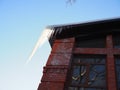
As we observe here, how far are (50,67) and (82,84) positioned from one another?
124 centimetres

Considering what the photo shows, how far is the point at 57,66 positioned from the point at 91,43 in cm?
181

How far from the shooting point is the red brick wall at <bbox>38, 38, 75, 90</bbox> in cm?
623

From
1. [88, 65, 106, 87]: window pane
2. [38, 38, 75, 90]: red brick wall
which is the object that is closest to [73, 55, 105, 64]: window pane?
[88, 65, 106, 87]: window pane

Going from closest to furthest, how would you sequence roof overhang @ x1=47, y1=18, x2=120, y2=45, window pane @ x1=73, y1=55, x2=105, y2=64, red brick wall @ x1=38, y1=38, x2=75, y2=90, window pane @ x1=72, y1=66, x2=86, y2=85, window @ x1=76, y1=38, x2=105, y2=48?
red brick wall @ x1=38, y1=38, x2=75, y2=90 < window pane @ x1=72, y1=66, x2=86, y2=85 < window pane @ x1=73, y1=55, x2=105, y2=64 < window @ x1=76, y1=38, x2=105, y2=48 < roof overhang @ x1=47, y1=18, x2=120, y2=45

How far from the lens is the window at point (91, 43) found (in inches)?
296

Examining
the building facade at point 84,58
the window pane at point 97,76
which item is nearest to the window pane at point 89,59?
the building facade at point 84,58

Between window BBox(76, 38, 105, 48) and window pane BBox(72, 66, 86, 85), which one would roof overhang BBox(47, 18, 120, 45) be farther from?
window pane BBox(72, 66, 86, 85)

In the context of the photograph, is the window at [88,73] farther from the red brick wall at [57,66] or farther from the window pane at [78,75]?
the red brick wall at [57,66]

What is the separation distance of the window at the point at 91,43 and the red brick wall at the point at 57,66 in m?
0.33

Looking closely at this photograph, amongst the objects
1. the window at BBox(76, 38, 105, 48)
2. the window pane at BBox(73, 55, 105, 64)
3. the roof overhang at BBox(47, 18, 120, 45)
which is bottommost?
the window pane at BBox(73, 55, 105, 64)

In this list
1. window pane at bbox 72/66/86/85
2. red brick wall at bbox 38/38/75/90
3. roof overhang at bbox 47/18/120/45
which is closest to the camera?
red brick wall at bbox 38/38/75/90

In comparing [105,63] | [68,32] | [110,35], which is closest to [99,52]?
[105,63]

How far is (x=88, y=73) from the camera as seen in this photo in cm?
Answer: 668

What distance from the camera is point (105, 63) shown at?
→ 272 inches
